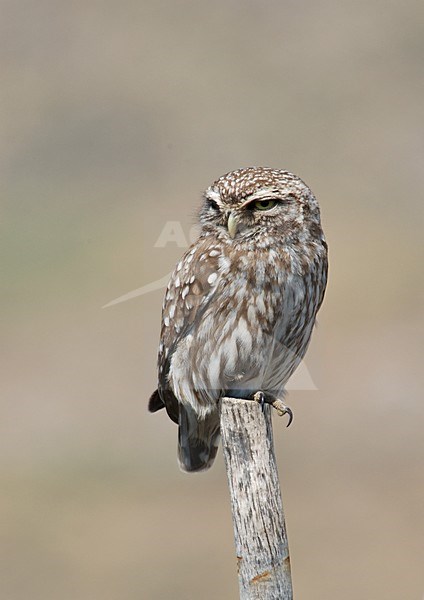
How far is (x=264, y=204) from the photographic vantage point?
5672 mm

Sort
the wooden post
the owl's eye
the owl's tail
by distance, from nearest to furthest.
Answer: the wooden post < the owl's eye < the owl's tail

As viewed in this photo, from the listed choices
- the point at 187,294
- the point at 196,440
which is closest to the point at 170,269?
the point at 196,440

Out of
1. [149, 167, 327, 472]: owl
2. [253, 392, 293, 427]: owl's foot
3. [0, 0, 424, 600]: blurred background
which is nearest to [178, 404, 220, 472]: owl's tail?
[149, 167, 327, 472]: owl

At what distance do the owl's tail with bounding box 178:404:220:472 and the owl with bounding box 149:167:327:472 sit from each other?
6.5 inches

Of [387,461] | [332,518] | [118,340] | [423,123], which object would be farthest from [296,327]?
[423,123]

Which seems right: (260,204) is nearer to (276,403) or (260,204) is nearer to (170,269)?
(276,403)

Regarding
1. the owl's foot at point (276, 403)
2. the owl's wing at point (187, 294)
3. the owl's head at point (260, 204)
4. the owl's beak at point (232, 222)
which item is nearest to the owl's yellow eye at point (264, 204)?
the owl's head at point (260, 204)

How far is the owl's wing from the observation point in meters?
5.82

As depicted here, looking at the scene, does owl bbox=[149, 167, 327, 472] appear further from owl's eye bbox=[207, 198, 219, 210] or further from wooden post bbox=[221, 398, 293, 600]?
wooden post bbox=[221, 398, 293, 600]

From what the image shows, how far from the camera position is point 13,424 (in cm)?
1456

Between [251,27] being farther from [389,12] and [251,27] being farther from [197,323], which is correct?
[197,323]

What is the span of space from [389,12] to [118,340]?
1051cm

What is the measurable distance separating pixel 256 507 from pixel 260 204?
1379mm

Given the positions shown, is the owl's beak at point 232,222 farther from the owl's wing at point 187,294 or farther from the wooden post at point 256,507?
the wooden post at point 256,507
